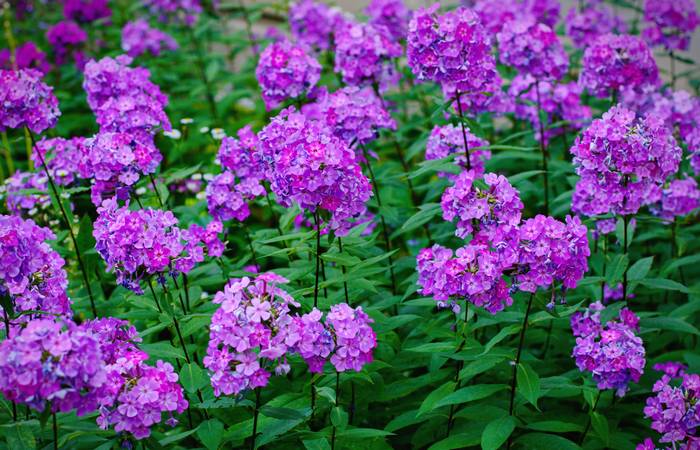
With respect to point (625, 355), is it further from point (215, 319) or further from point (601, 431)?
point (215, 319)

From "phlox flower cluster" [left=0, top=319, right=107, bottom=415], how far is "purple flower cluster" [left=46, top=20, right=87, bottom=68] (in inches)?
220

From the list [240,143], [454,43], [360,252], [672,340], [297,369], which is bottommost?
[672,340]

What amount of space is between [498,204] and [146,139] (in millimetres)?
1739

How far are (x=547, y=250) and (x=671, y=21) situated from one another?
3647 millimetres

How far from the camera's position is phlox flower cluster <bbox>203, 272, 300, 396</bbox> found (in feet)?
9.09

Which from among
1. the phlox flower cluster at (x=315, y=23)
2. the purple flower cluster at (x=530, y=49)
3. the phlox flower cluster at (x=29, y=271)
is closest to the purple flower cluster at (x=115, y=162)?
the phlox flower cluster at (x=29, y=271)

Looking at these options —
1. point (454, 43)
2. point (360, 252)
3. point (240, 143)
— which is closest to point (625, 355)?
point (360, 252)

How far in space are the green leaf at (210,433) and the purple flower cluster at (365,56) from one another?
233cm

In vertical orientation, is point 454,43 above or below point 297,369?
above

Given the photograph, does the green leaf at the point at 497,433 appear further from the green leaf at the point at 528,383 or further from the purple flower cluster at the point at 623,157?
the purple flower cluster at the point at 623,157

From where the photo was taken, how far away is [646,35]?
6.07 meters

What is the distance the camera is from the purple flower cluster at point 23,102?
387 cm

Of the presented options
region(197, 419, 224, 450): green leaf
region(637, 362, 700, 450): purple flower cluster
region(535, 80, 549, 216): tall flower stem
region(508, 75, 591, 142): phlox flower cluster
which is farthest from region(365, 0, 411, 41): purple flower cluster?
region(197, 419, 224, 450): green leaf

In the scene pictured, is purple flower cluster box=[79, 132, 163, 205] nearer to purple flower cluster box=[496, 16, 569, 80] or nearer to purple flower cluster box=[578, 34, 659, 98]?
purple flower cluster box=[496, 16, 569, 80]
